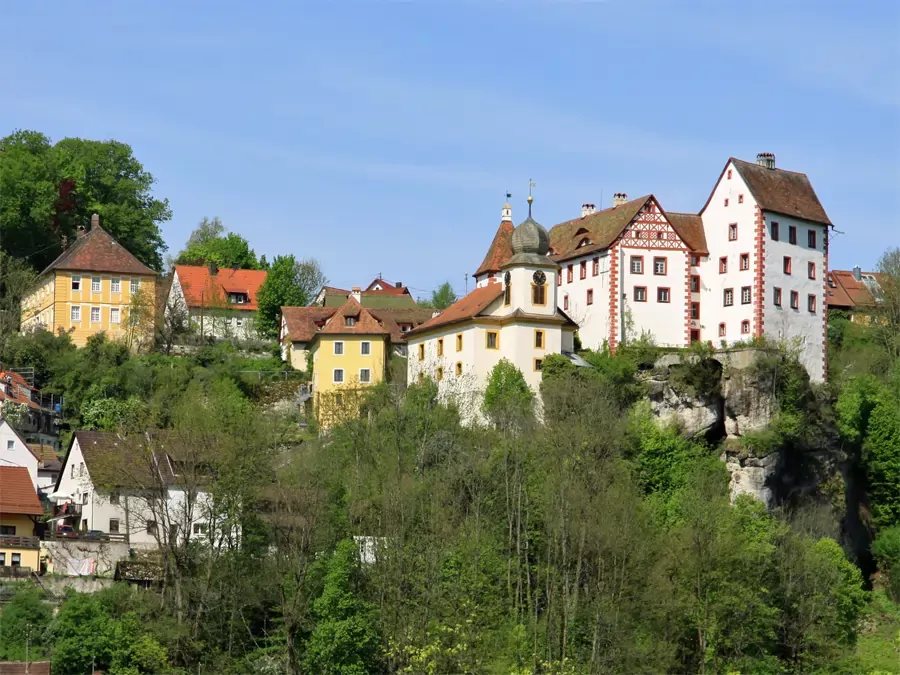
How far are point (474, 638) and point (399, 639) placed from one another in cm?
248

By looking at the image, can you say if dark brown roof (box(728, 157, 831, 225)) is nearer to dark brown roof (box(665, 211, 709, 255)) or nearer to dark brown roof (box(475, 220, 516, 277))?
dark brown roof (box(665, 211, 709, 255))

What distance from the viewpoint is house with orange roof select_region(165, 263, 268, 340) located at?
92.2 meters

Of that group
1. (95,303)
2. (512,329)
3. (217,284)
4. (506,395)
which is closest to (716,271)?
(512,329)

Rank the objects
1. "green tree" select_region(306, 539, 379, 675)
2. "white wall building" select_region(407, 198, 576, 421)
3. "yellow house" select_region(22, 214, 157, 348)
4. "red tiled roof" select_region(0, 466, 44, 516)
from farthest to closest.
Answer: "yellow house" select_region(22, 214, 157, 348) → "white wall building" select_region(407, 198, 576, 421) → "red tiled roof" select_region(0, 466, 44, 516) → "green tree" select_region(306, 539, 379, 675)

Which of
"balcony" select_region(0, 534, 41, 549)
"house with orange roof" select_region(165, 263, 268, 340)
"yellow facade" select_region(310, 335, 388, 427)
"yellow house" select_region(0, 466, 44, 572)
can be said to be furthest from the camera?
"house with orange roof" select_region(165, 263, 268, 340)

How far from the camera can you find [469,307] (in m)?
77.4

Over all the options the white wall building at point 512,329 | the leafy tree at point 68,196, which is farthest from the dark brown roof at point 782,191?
the leafy tree at point 68,196

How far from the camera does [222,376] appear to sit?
81.5 metres

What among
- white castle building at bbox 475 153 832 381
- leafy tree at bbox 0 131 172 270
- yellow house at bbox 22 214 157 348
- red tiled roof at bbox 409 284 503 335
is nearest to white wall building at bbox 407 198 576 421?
red tiled roof at bbox 409 284 503 335

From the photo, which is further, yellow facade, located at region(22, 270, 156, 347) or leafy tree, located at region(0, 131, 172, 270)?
leafy tree, located at region(0, 131, 172, 270)

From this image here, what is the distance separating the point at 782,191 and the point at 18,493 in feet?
115

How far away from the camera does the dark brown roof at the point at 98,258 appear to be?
8888 cm

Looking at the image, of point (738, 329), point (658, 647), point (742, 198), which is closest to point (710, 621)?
point (658, 647)

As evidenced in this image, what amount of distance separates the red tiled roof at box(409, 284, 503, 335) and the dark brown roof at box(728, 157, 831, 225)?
38.5 feet
